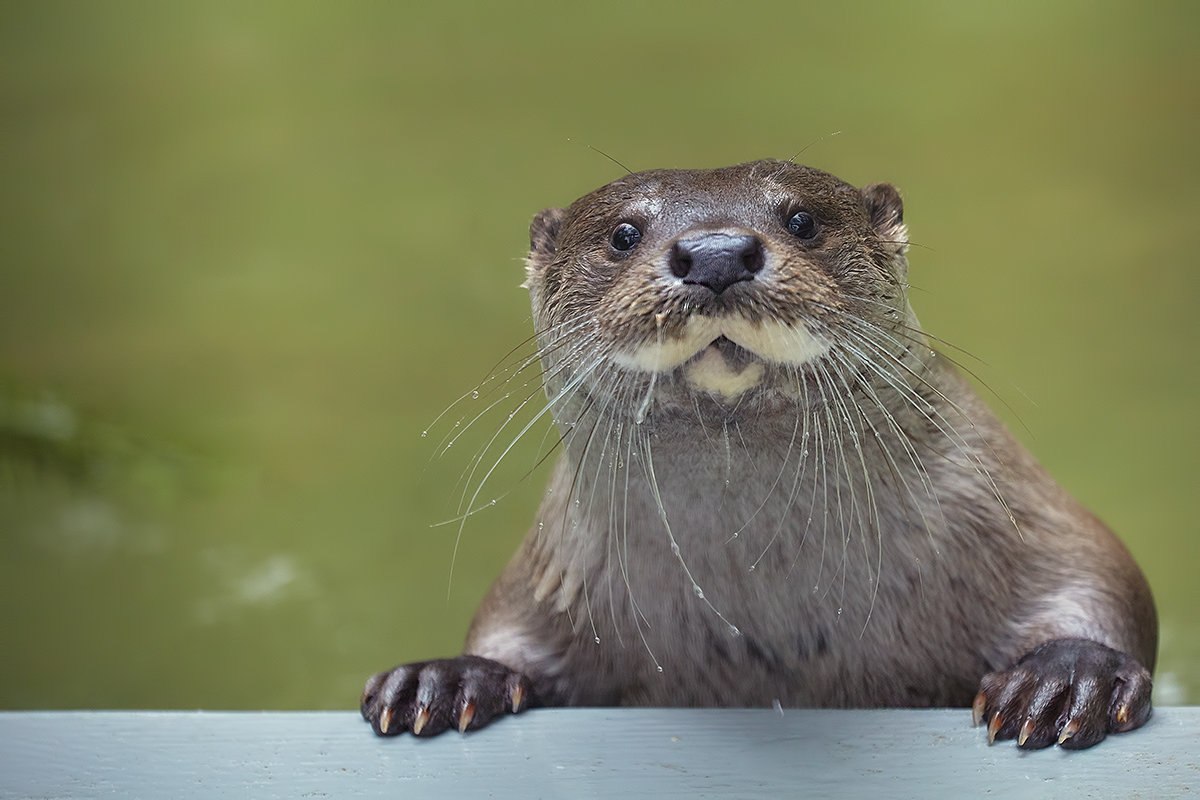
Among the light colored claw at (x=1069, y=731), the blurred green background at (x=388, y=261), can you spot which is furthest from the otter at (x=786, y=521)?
the blurred green background at (x=388, y=261)

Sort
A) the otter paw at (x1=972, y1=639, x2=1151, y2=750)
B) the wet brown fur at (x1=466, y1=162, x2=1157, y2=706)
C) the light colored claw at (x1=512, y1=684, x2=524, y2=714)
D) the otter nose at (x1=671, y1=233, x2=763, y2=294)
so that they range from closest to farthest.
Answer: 1. the otter nose at (x1=671, y1=233, x2=763, y2=294)
2. the otter paw at (x1=972, y1=639, x2=1151, y2=750)
3. the wet brown fur at (x1=466, y1=162, x2=1157, y2=706)
4. the light colored claw at (x1=512, y1=684, x2=524, y2=714)

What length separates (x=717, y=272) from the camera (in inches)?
62.3

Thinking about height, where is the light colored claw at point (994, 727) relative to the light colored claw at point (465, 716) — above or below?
below

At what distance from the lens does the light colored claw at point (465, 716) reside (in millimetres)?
1903

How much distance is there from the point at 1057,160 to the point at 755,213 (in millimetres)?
1827

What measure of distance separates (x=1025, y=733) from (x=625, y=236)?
0.79 metres

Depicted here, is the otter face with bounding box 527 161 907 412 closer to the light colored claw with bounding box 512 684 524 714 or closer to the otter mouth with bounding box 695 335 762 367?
the otter mouth with bounding box 695 335 762 367

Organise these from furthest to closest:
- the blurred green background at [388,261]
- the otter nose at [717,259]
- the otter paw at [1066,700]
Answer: the blurred green background at [388,261], the otter paw at [1066,700], the otter nose at [717,259]

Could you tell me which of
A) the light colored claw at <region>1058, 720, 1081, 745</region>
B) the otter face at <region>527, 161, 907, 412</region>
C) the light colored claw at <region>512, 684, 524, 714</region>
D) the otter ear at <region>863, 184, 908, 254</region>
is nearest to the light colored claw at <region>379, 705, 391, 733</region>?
the light colored claw at <region>512, 684, 524, 714</region>

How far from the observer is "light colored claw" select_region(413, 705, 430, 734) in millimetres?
1884

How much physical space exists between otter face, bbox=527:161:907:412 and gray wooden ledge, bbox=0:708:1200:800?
1.47ft

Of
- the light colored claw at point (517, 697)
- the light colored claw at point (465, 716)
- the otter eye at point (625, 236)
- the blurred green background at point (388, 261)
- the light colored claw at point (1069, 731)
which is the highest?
the blurred green background at point (388, 261)

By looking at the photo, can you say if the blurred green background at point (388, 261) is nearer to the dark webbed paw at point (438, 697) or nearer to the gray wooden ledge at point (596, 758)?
the dark webbed paw at point (438, 697)

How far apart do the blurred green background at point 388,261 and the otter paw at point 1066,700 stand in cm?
173
